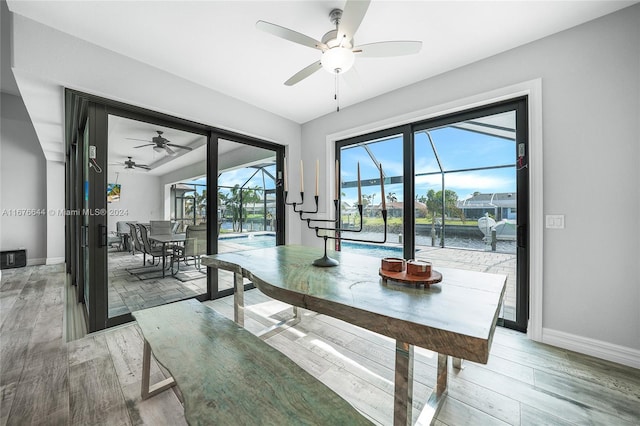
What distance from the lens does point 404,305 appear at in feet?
3.19

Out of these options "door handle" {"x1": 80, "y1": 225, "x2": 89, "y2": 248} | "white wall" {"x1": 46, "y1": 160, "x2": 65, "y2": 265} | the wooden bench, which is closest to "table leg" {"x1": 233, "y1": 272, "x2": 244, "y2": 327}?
the wooden bench

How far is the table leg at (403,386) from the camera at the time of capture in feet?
3.45

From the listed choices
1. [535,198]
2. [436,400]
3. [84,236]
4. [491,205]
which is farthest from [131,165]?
[535,198]

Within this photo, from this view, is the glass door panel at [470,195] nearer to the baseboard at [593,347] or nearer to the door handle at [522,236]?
the door handle at [522,236]

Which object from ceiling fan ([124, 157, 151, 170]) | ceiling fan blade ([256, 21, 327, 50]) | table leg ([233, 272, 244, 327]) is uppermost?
ceiling fan blade ([256, 21, 327, 50])

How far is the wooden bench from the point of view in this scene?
0.84 m

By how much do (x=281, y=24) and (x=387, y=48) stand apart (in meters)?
0.91

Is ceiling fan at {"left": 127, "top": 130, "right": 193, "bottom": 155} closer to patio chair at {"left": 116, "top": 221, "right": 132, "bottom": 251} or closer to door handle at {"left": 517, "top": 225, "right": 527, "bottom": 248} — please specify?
patio chair at {"left": 116, "top": 221, "right": 132, "bottom": 251}

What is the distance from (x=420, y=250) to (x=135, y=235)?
11.6 ft

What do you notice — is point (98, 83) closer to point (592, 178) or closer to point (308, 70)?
point (308, 70)

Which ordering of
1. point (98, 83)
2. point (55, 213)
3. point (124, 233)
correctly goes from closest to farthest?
point (98, 83) → point (124, 233) → point (55, 213)

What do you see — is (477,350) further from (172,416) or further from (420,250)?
(420,250)

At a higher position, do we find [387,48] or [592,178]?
[387,48]

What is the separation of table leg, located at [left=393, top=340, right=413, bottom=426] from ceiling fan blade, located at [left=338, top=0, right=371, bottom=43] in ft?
5.73
